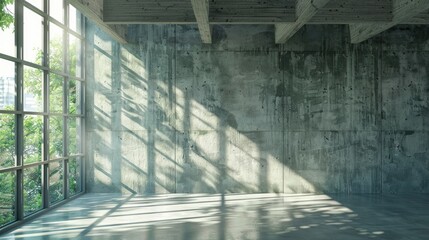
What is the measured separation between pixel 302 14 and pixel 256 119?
4.44 meters

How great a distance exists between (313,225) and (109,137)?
6.77 meters

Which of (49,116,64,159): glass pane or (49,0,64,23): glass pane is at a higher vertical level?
(49,0,64,23): glass pane

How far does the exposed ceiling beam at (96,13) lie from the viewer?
8220 millimetres

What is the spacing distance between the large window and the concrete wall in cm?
104

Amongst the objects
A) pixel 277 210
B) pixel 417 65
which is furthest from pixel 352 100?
pixel 277 210

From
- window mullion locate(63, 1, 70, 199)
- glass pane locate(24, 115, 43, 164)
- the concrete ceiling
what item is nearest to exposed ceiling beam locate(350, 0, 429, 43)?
the concrete ceiling

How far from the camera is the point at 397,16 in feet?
29.7

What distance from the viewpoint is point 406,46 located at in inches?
497

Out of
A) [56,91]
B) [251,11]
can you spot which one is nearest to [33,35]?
[56,91]

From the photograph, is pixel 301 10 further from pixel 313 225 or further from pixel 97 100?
pixel 97 100

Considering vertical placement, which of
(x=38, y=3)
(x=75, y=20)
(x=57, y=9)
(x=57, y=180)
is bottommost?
(x=57, y=180)

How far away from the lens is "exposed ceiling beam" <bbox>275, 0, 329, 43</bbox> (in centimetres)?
791

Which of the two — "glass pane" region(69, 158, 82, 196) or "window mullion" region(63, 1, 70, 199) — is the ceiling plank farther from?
"glass pane" region(69, 158, 82, 196)

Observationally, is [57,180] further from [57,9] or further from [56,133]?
[57,9]
